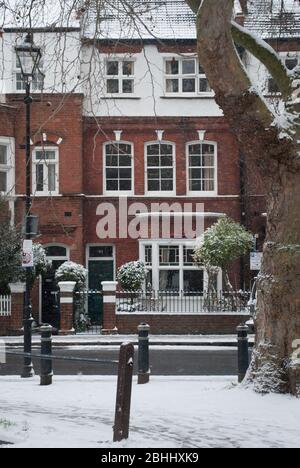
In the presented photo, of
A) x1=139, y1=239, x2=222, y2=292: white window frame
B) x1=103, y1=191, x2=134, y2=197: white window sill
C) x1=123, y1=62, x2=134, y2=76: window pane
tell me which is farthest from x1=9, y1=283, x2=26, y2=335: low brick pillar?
x1=123, y1=62, x2=134, y2=76: window pane

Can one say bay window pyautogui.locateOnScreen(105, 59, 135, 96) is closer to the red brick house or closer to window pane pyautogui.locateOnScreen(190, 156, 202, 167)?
the red brick house

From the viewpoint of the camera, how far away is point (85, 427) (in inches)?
294

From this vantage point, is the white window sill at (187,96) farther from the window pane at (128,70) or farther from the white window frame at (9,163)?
the white window frame at (9,163)

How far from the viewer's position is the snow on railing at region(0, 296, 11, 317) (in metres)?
22.8

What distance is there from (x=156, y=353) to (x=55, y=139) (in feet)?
35.4

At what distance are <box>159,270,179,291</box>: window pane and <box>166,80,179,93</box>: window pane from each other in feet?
22.7

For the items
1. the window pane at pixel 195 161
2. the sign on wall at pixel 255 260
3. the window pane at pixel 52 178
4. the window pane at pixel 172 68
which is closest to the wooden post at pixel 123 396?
the sign on wall at pixel 255 260

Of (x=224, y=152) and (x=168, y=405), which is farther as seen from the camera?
(x=224, y=152)

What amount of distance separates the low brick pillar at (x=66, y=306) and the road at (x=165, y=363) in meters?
3.62

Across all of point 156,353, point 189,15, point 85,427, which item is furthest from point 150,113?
point 85,427

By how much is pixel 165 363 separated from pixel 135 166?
11930 mm

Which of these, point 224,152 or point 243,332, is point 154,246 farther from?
point 243,332

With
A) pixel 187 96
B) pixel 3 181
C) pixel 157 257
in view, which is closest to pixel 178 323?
pixel 157 257
